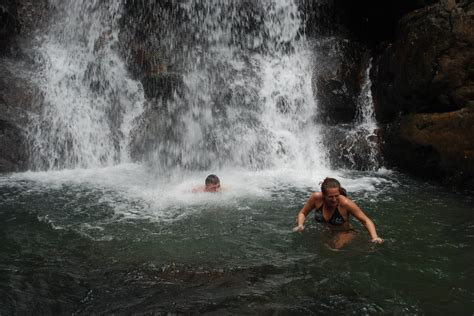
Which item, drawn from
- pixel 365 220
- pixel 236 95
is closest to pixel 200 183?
pixel 236 95

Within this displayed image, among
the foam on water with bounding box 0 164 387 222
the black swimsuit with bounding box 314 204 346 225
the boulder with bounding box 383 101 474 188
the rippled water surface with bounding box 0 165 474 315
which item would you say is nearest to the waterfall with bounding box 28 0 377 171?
the foam on water with bounding box 0 164 387 222

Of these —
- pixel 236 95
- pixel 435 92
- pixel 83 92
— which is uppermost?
pixel 83 92

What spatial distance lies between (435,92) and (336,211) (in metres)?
5.23

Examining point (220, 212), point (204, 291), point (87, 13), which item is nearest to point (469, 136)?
point (220, 212)

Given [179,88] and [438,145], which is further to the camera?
[179,88]

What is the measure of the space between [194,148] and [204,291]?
7.48m

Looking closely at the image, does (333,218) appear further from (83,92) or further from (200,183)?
(83,92)

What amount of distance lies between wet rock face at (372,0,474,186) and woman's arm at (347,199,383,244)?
429 centimetres

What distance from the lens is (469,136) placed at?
929 centimetres

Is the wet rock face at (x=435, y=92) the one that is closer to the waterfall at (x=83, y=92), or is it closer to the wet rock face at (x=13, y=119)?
the waterfall at (x=83, y=92)

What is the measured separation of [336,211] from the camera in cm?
666

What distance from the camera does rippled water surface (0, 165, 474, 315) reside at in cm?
512

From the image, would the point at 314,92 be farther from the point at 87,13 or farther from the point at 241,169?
the point at 87,13

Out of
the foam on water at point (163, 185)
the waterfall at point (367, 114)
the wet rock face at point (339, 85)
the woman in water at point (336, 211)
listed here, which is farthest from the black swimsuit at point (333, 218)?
the wet rock face at point (339, 85)
